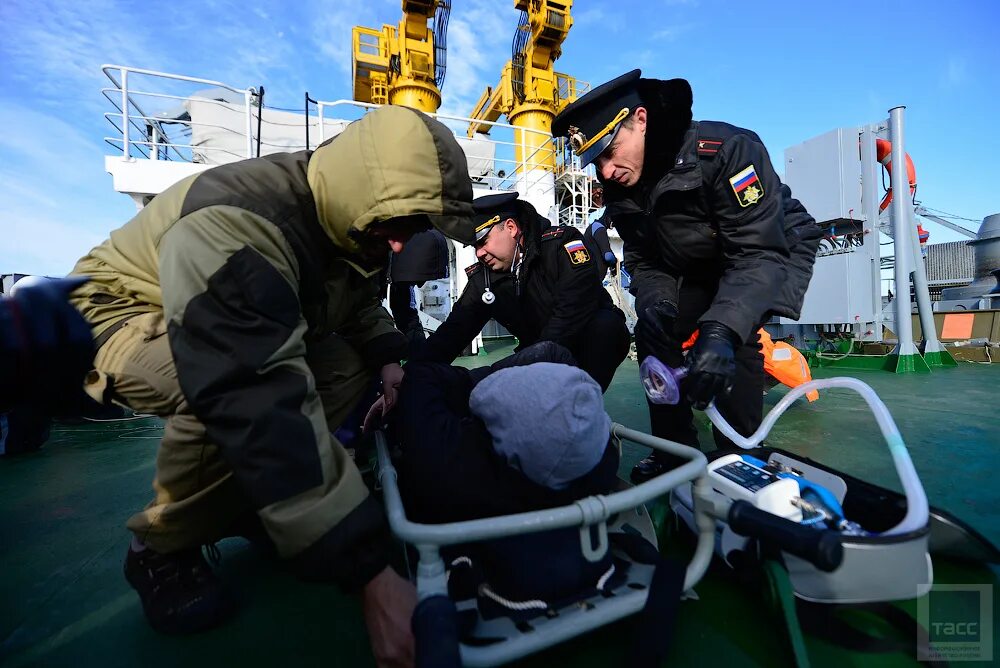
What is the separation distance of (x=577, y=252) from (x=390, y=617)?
184 centimetres

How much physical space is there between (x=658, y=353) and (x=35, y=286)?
5.69ft

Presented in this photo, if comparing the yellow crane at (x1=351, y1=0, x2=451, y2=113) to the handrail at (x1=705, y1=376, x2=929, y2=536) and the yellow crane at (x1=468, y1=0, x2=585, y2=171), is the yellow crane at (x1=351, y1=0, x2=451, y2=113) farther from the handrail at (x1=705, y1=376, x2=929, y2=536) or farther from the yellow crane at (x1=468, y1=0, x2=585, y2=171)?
the handrail at (x1=705, y1=376, x2=929, y2=536)

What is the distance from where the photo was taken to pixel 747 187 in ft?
4.39

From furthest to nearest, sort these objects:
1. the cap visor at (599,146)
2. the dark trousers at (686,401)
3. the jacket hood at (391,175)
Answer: the dark trousers at (686,401)
the cap visor at (599,146)
the jacket hood at (391,175)

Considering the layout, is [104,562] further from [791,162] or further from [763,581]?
[791,162]

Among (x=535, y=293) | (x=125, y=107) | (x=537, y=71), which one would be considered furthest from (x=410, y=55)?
(x=535, y=293)

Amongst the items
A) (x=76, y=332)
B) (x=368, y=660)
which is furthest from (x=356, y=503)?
(x=76, y=332)

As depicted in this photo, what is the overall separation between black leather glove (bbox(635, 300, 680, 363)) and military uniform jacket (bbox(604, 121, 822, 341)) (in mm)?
194

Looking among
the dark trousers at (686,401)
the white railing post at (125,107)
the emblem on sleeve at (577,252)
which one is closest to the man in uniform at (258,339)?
the dark trousers at (686,401)

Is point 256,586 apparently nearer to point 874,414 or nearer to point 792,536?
point 792,536

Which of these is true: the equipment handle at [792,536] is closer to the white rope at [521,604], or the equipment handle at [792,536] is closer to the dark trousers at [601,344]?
the white rope at [521,604]

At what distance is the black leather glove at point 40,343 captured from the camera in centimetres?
67

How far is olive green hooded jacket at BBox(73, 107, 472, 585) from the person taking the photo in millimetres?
688

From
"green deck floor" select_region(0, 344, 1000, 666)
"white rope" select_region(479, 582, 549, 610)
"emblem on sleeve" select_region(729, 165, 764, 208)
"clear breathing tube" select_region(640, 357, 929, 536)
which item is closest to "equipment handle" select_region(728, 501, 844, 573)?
"clear breathing tube" select_region(640, 357, 929, 536)
